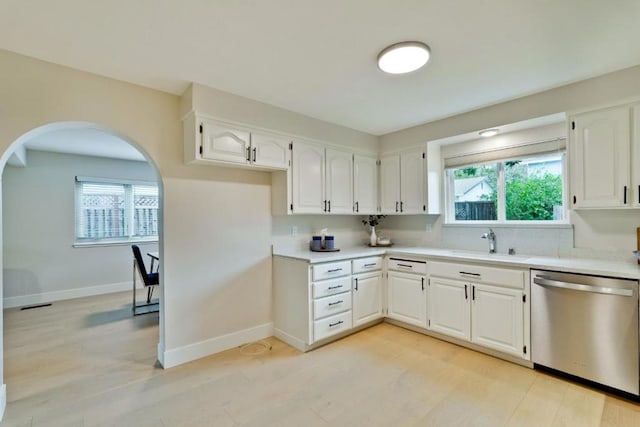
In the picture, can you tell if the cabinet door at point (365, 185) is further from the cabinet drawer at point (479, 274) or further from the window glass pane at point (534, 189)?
the window glass pane at point (534, 189)

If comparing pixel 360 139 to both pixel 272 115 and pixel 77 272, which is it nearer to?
pixel 272 115

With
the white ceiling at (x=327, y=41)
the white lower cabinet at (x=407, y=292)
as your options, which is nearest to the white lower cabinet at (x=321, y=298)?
the white lower cabinet at (x=407, y=292)

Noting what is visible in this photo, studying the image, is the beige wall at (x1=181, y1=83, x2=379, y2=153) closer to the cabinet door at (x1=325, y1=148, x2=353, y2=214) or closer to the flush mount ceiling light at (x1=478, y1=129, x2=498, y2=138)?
the cabinet door at (x1=325, y1=148, x2=353, y2=214)

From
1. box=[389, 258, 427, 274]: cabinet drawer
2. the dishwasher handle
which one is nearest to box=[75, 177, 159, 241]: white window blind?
box=[389, 258, 427, 274]: cabinet drawer

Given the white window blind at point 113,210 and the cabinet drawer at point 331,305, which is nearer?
the cabinet drawer at point 331,305

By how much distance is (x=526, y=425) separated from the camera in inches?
72.7

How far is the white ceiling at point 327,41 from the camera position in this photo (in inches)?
65.9

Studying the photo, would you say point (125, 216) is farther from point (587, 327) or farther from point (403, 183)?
point (587, 327)

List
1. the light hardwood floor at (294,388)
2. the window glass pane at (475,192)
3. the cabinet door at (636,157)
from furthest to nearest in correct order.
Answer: the window glass pane at (475,192), the cabinet door at (636,157), the light hardwood floor at (294,388)

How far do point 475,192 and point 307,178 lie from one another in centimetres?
208

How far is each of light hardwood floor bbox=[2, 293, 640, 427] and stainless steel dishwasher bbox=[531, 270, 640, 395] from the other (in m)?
0.15

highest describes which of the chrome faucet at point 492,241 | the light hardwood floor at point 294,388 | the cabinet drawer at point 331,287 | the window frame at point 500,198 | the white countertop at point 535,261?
the window frame at point 500,198

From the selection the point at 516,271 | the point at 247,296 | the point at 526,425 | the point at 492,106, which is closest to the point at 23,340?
the point at 247,296

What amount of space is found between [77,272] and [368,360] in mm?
5201
